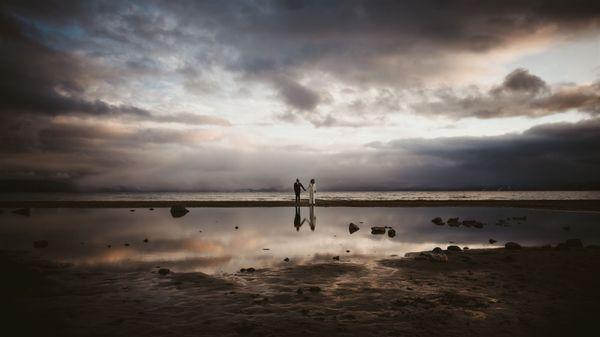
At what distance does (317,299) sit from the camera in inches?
342

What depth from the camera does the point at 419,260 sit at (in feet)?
42.3

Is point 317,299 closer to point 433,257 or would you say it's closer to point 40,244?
point 433,257

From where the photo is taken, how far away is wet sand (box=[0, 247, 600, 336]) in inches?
269

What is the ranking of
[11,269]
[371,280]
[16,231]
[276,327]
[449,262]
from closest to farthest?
[276,327] < [371,280] < [11,269] < [449,262] < [16,231]

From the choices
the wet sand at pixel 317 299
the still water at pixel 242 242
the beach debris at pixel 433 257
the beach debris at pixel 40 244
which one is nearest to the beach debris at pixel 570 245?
the still water at pixel 242 242

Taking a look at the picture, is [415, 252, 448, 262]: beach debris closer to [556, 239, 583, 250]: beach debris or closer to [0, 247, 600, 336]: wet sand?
[0, 247, 600, 336]: wet sand

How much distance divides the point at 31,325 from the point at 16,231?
20.4 m

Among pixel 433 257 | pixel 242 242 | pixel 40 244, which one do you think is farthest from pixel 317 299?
pixel 40 244

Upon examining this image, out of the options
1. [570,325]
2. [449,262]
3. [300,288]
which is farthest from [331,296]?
[449,262]

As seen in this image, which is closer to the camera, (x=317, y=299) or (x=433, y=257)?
(x=317, y=299)

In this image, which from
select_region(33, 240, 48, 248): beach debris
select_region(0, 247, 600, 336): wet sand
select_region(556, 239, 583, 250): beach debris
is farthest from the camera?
select_region(33, 240, 48, 248): beach debris

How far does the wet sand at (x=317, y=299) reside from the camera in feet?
22.5

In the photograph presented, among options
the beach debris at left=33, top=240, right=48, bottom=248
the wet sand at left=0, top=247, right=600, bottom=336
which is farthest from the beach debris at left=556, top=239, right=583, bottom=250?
the beach debris at left=33, top=240, right=48, bottom=248

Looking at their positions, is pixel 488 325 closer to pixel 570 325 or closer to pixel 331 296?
pixel 570 325
